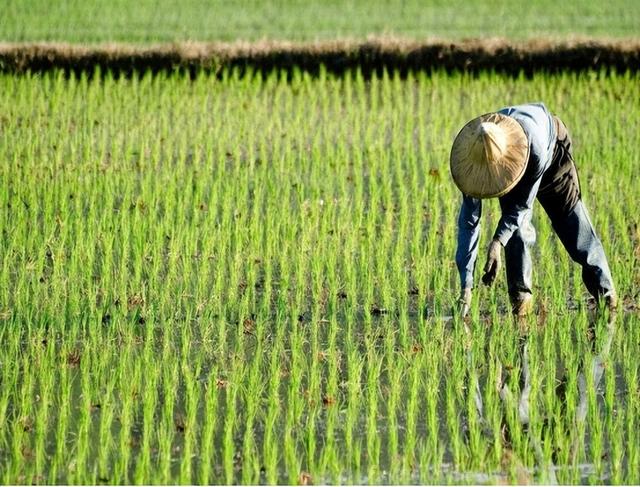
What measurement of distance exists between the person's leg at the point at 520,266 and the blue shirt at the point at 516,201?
351mm

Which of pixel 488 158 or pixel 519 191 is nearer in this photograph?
pixel 488 158

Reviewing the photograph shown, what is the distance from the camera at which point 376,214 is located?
23.3ft

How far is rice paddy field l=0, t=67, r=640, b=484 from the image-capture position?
4.26m

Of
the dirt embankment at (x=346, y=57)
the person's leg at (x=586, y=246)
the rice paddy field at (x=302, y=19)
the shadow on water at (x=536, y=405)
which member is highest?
the rice paddy field at (x=302, y=19)

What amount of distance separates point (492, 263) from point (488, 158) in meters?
0.46

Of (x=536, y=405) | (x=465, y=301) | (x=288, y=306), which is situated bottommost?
(x=536, y=405)

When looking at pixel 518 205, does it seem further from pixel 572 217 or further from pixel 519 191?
pixel 572 217

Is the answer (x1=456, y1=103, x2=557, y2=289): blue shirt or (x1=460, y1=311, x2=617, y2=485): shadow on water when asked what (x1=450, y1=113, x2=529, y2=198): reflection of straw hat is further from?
(x1=460, y1=311, x2=617, y2=485): shadow on water

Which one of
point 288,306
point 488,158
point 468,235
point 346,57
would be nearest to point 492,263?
point 468,235

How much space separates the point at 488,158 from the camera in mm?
4738

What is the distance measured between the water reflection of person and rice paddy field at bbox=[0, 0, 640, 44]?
18.8 feet

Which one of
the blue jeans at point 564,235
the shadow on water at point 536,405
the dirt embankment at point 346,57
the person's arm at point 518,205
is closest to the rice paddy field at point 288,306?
the shadow on water at point 536,405

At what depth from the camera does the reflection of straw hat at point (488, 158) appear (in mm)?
4738

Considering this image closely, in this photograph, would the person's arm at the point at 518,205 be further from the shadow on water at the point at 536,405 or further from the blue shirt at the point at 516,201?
the shadow on water at the point at 536,405
